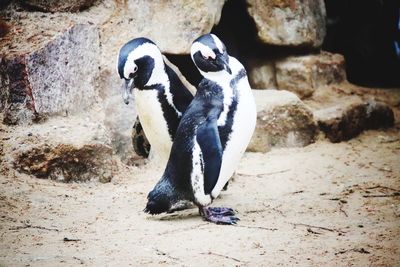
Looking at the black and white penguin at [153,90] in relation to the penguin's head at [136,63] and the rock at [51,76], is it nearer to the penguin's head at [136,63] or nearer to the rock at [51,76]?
the penguin's head at [136,63]

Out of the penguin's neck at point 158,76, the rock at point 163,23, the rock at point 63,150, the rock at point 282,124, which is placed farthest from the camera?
the rock at point 282,124

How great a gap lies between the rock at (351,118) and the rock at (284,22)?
1.77 ft

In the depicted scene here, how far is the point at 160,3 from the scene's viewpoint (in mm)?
3580

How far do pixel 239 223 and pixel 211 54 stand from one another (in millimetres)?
743

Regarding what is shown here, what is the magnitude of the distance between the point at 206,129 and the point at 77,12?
1508mm

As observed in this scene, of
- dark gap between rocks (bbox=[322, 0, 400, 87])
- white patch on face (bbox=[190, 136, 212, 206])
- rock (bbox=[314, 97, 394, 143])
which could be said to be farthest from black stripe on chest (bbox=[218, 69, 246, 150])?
dark gap between rocks (bbox=[322, 0, 400, 87])

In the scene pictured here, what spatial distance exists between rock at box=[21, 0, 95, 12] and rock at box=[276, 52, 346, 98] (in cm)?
149

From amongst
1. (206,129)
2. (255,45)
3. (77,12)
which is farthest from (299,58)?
(206,129)

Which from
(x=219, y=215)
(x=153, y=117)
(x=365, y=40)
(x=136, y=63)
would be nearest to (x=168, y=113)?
(x=153, y=117)

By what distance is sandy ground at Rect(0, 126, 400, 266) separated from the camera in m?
2.09

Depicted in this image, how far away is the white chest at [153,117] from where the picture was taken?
2678 mm

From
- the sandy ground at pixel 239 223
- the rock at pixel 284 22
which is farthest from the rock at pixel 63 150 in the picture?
the rock at pixel 284 22

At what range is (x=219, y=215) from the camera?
255 centimetres

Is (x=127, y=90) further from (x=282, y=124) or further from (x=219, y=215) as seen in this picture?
(x=282, y=124)
